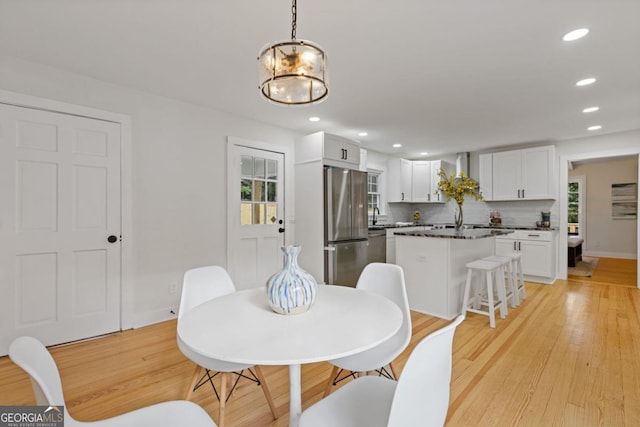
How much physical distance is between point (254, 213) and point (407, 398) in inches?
132

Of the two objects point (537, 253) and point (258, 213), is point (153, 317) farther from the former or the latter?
point (537, 253)

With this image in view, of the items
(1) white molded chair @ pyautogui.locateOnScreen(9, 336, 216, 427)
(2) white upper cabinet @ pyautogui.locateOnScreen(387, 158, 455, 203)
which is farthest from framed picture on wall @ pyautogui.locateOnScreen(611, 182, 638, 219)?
(1) white molded chair @ pyautogui.locateOnScreen(9, 336, 216, 427)

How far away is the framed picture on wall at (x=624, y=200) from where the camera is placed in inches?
270

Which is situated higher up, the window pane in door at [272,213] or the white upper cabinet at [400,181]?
the white upper cabinet at [400,181]

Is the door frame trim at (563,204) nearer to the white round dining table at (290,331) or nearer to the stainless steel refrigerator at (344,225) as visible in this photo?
the stainless steel refrigerator at (344,225)

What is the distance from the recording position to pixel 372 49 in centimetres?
228

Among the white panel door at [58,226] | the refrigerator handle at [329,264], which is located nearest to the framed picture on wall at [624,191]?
the refrigerator handle at [329,264]

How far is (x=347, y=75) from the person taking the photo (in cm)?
271

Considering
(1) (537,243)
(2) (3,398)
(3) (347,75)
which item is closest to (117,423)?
(2) (3,398)

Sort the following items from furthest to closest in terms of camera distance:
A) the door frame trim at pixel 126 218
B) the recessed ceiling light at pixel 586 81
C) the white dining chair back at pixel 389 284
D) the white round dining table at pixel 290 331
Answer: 1. the door frame trim at pixel 126 218
2. the recessed ceiling light at pixel 586 81
3. the white dining chair back at pixel 389 284
4. the white round dining table at pixel 290 331

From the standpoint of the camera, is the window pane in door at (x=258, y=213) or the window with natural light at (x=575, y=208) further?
the window with natural light at (x=575, y=208)

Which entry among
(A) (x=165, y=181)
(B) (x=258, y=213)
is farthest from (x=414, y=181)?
(A) (x=165, y=181)

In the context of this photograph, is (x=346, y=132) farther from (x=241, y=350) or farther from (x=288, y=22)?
(x=241, y=350)

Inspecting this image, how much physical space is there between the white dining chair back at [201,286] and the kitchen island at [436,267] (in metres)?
2.27
